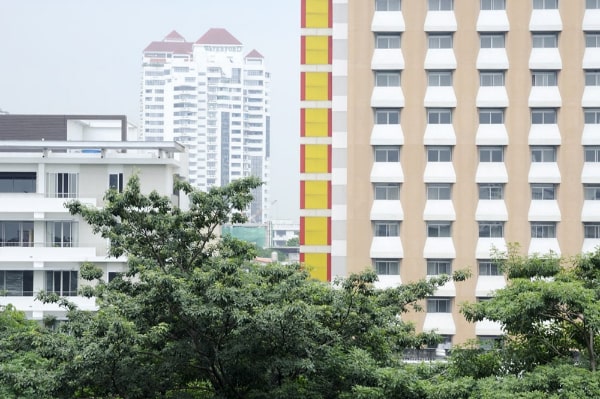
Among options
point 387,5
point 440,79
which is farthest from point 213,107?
point 440,79

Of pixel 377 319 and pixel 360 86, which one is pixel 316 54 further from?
pixel 377 319

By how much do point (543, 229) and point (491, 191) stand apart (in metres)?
2.53

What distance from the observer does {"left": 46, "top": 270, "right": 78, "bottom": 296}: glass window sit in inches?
1396

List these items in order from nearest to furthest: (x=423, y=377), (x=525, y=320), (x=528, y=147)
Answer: (x=525, y=320), (x=423, y=377), (x=528, y=147)

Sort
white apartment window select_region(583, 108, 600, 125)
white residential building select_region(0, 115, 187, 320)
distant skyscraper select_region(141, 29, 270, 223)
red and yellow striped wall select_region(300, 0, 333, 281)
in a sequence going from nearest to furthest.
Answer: white residential building select_region(0, 115, 187, 320)
white apartment window select_region(583, 108, 600, 125)
red and yellow striped wall select_region(300, 0, 333, 281)
distant skyscraper select_region(141, 29, 270, 223)

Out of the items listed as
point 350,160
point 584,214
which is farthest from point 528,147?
point 350,160

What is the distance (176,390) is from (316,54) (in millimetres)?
20752

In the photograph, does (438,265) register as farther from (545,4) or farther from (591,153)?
(545,4)

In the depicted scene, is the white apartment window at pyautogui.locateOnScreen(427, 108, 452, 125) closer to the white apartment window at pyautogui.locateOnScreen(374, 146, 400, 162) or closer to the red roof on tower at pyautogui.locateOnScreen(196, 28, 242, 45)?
the white apartment window at pyautogui.locateOnScreen(374, 146, 400, 162)

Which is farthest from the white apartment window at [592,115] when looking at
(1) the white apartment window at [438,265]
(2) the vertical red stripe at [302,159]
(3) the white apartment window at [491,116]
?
(2) the vertical red stripe at [302,159]

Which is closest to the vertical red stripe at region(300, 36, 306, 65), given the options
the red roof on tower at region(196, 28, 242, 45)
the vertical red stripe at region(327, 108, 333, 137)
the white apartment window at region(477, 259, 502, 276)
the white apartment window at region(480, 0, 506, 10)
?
the vertical red stripe at region(327, 108, 333, 137)

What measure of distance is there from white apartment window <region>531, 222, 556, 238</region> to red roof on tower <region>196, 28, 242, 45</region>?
122 meters

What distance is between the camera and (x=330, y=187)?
36094 millimetres

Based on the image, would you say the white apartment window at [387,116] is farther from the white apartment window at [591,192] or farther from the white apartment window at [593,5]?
the white apartment window at [593,5]
